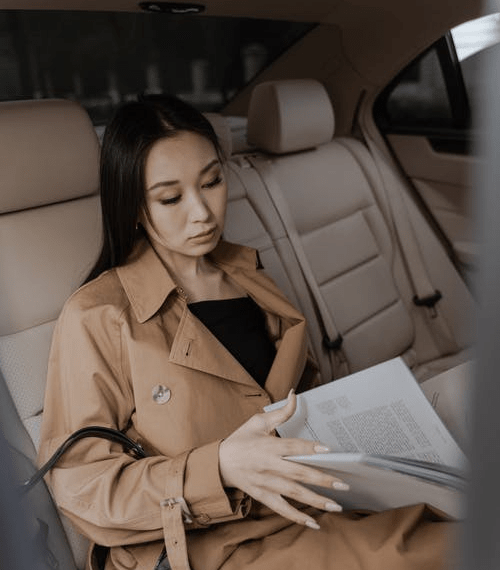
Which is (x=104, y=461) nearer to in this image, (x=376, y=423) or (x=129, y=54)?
(x=376, y=423)

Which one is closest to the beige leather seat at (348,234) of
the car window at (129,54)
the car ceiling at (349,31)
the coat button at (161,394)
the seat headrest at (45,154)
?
the car ceiling at (349,31)

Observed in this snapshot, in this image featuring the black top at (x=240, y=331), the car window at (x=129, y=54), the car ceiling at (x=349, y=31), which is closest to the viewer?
the black top at (x=240, y=331)

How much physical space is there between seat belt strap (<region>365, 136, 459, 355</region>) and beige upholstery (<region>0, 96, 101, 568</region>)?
1.05 m

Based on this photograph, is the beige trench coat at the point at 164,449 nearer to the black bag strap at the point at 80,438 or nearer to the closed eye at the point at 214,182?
the black bag strap at the point at 80,438

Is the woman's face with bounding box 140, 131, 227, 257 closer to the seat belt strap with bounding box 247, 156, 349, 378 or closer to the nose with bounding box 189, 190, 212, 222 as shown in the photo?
the nose with bounding box 189, 190, 212, 222

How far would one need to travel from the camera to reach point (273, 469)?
0.92 metres

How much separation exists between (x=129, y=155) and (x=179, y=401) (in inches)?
15.8

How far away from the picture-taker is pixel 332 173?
6.81ft

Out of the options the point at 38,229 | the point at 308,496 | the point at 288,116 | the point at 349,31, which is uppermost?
the point at 349,31

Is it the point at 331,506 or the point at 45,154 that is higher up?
the point at 45,154

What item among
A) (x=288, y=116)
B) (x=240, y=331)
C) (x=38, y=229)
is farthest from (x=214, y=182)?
(x=288, y=116)

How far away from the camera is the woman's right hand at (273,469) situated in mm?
901

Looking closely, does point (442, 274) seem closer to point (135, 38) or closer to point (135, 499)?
point (135, 38)

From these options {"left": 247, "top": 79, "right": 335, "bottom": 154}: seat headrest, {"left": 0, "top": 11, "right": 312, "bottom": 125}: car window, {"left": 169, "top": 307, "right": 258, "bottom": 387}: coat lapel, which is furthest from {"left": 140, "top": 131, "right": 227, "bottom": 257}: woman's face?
{"left": 0, "top": 11, "right": 312, "bottom": 125}: car window
